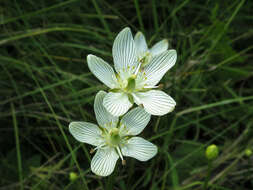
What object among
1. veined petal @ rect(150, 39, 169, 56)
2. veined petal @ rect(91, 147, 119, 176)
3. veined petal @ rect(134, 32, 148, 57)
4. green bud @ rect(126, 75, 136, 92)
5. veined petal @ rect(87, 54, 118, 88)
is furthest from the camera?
veined petal @ rect(150, 39, 169, 56)

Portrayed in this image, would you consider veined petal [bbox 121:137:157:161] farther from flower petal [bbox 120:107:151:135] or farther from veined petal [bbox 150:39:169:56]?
veined petal [bbox 150:39:169:56]

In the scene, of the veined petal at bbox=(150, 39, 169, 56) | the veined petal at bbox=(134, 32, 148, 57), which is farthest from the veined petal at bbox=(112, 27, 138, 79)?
the veined petal at bbox=(150, 39, 169, 56)

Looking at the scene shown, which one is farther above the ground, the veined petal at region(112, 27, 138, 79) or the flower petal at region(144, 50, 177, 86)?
the veined petal at region(112, 27, 138, 79)

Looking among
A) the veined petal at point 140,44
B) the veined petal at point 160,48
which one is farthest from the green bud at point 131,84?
the veined petal at point 160,48

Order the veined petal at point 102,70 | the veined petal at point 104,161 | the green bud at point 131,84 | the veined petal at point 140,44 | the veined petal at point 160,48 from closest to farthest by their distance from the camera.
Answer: the veined petal at point 104,161 → the veined petal at point 102,70 → the green bud at point 131,84 → the veined petal at point 140,44 → the veined petal at point 160,48

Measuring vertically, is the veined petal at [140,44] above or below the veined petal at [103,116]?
above

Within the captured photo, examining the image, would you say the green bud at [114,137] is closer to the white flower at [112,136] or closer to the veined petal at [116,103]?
the white flower at [112,136]

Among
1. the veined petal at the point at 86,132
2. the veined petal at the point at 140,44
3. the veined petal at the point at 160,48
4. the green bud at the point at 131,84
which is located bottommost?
the veined petal at the point at 86,132
